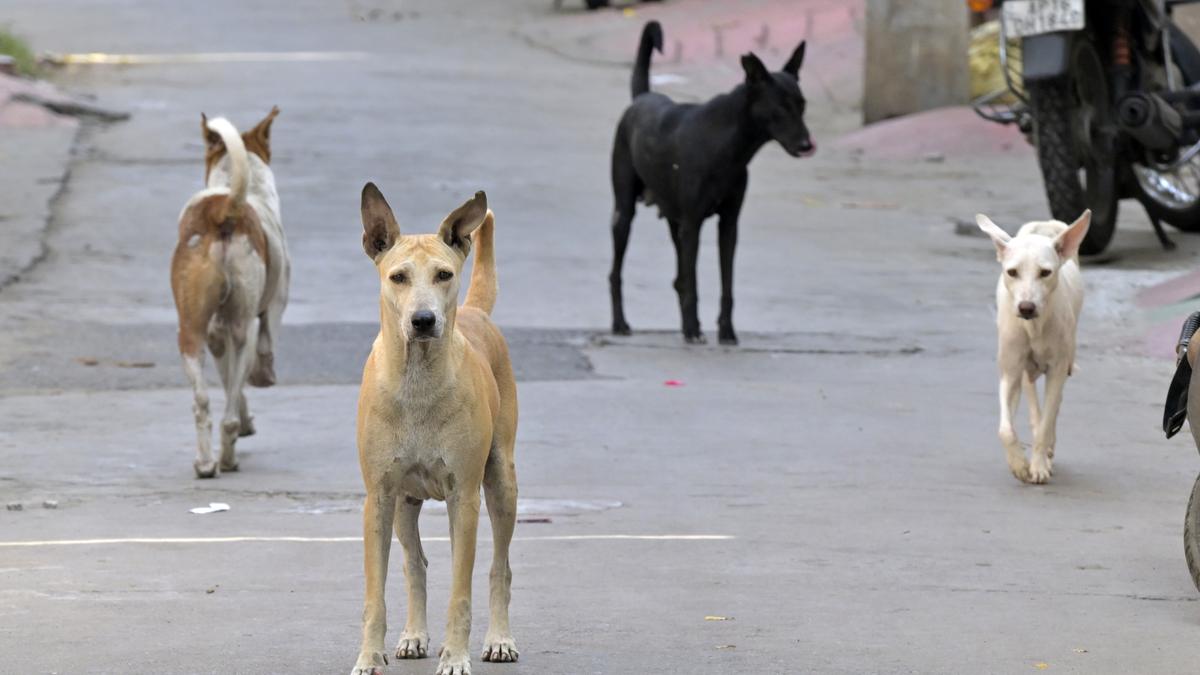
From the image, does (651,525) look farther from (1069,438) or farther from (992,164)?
(992,164)

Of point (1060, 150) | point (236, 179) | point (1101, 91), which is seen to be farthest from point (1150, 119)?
point (236, 179)

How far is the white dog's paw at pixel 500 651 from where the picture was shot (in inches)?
210

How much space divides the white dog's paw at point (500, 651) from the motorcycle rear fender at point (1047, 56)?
7.77 m

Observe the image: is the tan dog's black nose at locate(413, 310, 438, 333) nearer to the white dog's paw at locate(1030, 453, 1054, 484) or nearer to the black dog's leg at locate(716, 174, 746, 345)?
the white dog's paw at locate(1030, 453, 1054, 484)

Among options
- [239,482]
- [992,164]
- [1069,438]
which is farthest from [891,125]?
[239,482]

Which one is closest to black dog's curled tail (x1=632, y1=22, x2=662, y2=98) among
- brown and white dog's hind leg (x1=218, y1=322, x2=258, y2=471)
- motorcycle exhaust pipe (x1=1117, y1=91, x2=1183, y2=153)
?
motorcycle exhaust pipe (x1=1117, y1=91, x2=1183, y2=153)

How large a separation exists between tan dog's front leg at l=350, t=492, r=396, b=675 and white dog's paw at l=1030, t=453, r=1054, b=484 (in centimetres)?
373

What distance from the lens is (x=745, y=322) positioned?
12516 millimetres

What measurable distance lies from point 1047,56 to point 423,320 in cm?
803

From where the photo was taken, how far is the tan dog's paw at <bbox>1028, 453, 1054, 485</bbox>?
26.7 feet

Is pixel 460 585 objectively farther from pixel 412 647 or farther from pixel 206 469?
pixel 206 469

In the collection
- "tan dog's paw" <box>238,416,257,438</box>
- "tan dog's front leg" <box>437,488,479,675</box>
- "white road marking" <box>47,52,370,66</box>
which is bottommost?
"white road marking" <box>47,52,370,66</box>

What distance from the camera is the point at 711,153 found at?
11.6 meters

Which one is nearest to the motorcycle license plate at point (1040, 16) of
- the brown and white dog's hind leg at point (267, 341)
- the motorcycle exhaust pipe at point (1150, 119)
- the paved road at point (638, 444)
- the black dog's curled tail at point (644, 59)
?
→ the motorcycle exhaust pipe at point (1150, 119)
